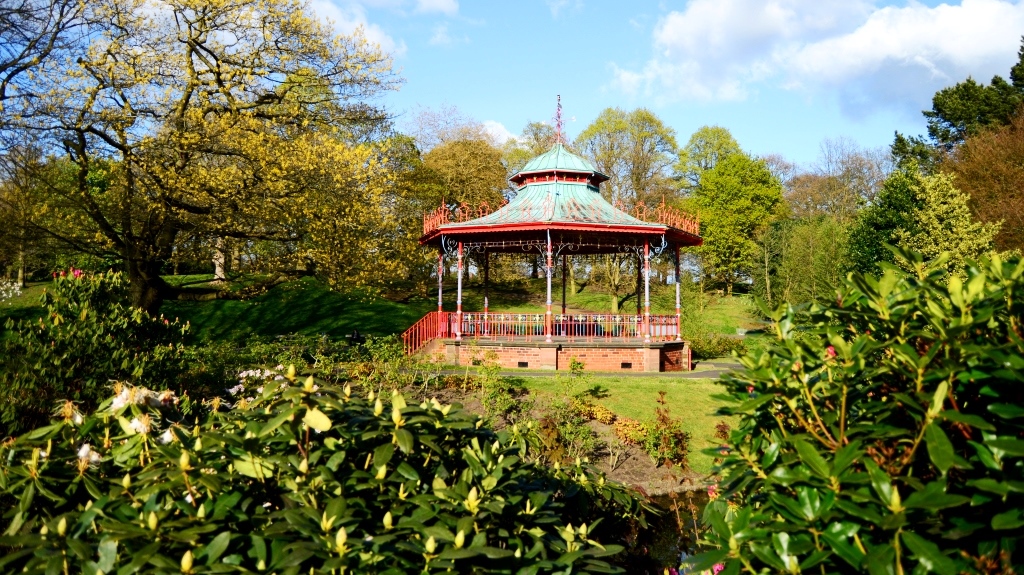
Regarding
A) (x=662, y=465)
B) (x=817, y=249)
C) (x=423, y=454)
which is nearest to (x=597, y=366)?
(x=662, y=465)

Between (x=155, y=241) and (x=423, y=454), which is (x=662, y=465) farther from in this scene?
(x=155, y=241)

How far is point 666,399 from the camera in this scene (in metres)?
14.2

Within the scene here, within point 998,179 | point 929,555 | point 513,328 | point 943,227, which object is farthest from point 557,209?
point 998,179

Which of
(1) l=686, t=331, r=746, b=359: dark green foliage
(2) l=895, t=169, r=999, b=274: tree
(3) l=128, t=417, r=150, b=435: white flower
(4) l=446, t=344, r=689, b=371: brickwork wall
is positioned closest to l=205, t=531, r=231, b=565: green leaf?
(3) l=128, t=417, r=150, b=435: white flower

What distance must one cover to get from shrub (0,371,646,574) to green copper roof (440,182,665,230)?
15.5 m

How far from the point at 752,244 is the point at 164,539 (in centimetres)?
4253

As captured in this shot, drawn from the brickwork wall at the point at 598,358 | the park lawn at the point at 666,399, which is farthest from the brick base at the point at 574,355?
the park lawn at the point at 666,399

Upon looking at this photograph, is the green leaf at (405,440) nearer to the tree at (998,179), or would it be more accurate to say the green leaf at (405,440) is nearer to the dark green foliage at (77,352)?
the dark green foliage at (77,352)

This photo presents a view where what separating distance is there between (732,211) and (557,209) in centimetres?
2710

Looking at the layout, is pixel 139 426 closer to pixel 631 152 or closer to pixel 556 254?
pixel 556 254

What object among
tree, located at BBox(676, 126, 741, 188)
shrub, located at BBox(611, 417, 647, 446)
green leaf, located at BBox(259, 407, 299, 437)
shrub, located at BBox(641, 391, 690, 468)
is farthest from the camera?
tree, located at BBox(676, 126, 741, 188)

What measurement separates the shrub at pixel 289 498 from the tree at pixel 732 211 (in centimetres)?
4089

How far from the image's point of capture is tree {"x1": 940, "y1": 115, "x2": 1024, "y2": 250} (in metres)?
26.6

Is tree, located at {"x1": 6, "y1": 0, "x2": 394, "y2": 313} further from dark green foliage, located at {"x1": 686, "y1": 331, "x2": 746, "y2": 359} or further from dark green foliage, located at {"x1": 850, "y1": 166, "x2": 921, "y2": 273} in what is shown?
dark green foliage, located at {"x1": 850, "y1": 166, "x2": 921, "y2": 273}
